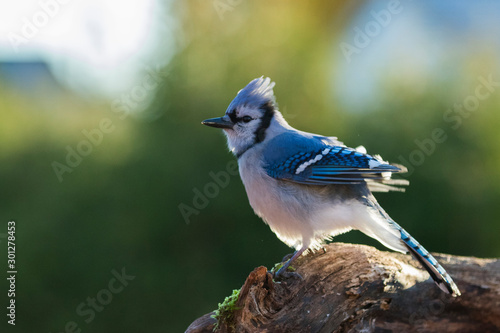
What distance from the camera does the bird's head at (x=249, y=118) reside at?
321cm

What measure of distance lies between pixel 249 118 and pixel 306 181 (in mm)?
594

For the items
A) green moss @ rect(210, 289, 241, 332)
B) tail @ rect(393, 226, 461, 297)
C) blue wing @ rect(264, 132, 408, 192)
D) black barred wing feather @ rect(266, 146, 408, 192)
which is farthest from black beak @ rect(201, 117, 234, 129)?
tail @ rect(393, 226, 461, 297)

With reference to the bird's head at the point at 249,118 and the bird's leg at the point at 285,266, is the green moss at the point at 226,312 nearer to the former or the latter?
the bird's leg at the point at 285,266

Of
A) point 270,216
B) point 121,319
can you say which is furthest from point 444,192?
point 121,319

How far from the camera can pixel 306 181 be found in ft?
9.46

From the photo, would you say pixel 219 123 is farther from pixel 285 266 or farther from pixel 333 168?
pixel 285 266

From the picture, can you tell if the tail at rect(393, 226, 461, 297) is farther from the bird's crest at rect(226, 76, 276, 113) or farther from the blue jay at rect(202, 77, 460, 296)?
the bird's crest at rect(226, 76, 276, 113)

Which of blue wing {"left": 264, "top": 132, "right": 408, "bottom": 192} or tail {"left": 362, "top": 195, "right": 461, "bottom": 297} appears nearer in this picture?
tail {"left": 362, "top": 195, "right": 461, "bottom": 297}

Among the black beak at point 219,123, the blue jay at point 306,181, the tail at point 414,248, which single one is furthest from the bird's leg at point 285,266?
the black beak at point 219,123

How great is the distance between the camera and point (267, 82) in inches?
127

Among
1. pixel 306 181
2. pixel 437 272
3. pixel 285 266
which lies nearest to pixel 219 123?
pixel 306 181

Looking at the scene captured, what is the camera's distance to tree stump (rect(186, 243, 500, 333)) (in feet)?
7.48

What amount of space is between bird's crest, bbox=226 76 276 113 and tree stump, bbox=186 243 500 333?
104 cm

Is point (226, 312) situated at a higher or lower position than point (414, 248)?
higher
